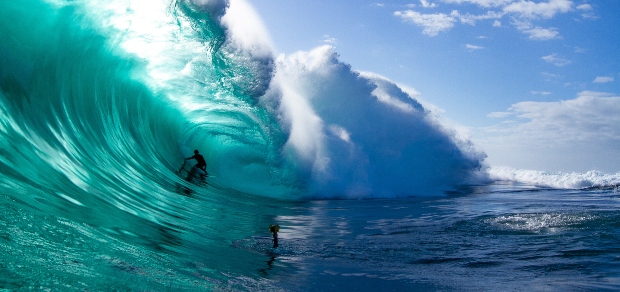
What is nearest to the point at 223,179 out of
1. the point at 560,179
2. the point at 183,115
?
the point at 183,115

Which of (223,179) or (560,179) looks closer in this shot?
(223,179)

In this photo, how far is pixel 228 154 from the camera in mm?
16375

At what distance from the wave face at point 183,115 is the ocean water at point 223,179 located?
0.05m

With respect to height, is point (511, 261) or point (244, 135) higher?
point (244, 135)

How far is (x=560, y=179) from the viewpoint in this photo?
21.9m

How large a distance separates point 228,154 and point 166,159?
4.39 meters

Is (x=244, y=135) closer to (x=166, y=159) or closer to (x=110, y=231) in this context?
(x=166, y=159)

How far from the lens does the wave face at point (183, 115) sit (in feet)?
19.5

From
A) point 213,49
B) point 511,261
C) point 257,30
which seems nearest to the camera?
point 511,261

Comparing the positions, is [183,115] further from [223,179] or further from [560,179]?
[560,179]

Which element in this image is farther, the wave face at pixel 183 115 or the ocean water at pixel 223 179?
the wave face at pixel 183 115

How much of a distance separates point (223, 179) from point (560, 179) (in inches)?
668

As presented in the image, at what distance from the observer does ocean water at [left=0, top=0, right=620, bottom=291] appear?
3602mm

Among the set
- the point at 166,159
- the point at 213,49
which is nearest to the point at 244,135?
the point at 166,159
